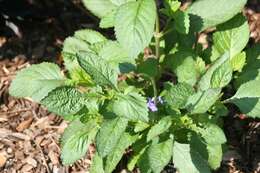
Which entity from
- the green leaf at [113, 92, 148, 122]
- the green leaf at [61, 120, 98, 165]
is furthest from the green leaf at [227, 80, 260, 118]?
the green leaf at [61, 120, 98, 165]

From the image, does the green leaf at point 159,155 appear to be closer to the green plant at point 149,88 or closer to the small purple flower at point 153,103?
the green plant at point 149,88

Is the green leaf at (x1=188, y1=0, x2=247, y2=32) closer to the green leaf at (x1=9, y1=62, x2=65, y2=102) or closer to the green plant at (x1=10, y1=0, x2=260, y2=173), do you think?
the green plant at (x1=10, y1=0, x2=260, y2=173)

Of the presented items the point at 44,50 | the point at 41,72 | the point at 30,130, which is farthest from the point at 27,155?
the point at 44,50

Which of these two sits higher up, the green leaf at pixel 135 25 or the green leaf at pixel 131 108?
the green leaf at pixel 135 25

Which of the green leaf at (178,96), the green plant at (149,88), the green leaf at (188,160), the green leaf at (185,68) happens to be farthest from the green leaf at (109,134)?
the green leaf at (185,68)

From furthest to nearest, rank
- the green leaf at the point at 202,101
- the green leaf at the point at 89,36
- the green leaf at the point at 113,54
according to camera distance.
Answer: the green leaf at the point at 89,36 < the green leaf at the point at 113,54 < the green leaf at the point at 202,101

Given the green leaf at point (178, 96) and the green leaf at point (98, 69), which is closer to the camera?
the green leaf at point (98, 69)

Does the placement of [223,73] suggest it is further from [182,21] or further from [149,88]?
[149,88]
